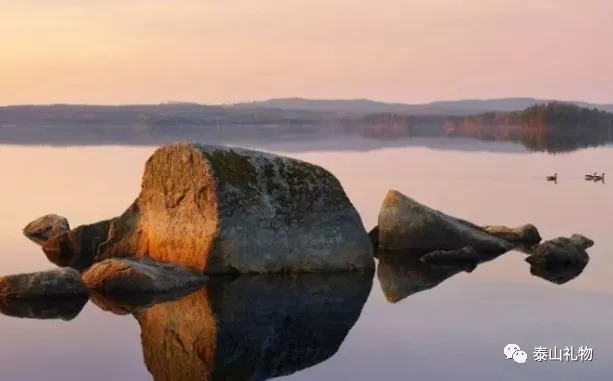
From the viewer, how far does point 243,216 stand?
620 inches

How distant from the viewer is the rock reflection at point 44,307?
1295 centimetres

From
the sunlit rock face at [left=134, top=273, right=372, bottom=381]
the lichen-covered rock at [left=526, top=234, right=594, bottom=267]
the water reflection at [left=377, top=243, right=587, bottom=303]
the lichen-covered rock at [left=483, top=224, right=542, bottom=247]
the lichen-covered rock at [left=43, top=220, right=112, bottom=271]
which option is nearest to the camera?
the sunlit rock face at [left=134, top=273, right=372, bottom=381]

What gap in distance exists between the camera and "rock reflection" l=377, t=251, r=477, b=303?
14.9m

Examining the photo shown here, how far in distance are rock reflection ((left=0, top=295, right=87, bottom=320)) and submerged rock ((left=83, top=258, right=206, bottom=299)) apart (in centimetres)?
50

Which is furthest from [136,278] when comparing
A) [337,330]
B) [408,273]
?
[408,273]

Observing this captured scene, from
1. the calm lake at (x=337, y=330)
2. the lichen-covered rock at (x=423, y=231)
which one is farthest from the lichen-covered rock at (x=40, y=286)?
the lichen-covered rock at (x=423, y=231)

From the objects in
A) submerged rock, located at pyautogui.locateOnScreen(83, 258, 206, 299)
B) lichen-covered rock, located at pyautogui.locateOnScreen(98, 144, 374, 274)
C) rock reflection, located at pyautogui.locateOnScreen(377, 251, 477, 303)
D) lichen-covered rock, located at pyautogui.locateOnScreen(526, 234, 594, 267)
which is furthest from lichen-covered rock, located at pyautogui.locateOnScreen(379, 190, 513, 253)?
submerged rock, located at pyautogui.locateOnScreen(83, 258, 206, 299)

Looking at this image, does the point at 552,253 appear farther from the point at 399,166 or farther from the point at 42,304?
the point at 399,166

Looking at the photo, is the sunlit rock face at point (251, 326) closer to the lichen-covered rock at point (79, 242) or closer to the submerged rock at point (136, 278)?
the submerged rock at point (136, 278)

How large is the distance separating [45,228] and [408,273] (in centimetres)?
846

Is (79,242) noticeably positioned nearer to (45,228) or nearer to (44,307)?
(45,228)

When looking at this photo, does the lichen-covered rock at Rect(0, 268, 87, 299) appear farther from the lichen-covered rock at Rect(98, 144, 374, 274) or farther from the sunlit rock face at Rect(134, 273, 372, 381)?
the lichen-covered rock at Rect(98, 144, 374, 274)

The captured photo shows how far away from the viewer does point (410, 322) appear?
41.4ft

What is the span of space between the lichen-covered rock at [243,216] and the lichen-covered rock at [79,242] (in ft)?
4.75
